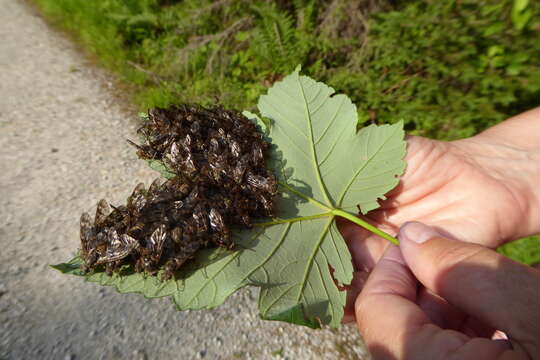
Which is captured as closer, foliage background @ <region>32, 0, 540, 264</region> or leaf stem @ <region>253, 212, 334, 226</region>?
leaf stem @ <region>253, 212, 334, 226</region>

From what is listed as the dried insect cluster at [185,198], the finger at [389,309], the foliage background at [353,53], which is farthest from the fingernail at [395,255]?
the foliage background at [353,53]

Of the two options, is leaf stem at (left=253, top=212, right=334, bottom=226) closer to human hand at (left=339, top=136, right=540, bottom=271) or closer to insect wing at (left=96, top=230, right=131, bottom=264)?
human hand at (left=339, top=136, right=540, bottom=271)

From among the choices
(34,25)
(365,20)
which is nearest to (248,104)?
(365,20)

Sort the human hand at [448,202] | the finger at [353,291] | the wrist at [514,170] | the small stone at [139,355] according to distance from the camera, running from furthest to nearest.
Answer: the small stone at [139,355]
the wrist at [514,170]
the human hand at [448,202]
the finger at [353,291]

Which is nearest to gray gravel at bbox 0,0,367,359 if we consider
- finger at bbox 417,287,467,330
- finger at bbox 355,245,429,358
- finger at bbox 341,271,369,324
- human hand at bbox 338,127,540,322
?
finger at bbox 341,271,369,324

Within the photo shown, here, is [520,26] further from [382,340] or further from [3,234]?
[3,234]

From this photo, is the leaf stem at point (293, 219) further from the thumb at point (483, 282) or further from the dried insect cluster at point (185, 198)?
the thumb at point (483, 282)

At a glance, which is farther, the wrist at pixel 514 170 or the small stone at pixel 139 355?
the small stone at pixel 139 355

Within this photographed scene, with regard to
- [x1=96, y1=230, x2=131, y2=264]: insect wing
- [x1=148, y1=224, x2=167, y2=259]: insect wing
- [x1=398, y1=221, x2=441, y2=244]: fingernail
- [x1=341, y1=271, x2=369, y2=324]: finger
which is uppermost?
[x1=398, y1=221, x2=441, y2=244]: fingernail
